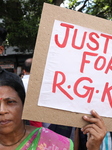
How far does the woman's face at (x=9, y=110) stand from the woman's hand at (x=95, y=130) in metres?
0.39

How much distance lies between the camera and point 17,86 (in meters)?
Result: 1.40

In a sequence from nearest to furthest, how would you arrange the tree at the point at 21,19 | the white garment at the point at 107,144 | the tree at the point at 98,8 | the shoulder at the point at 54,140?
the shoulder at the point at 54,140 < the white garment at the point at 107,144 < the tree at the point at 21,19 < the tree at the point at 98,8

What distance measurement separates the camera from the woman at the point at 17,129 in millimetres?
1268

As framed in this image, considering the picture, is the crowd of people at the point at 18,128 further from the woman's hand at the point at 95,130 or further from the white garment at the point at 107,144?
the white garment at the point at 107,144

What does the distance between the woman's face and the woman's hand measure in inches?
15.5

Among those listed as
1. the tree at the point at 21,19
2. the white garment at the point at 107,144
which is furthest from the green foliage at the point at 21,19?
the white garment at the point at 107,144

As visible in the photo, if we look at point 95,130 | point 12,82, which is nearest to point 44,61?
point 12,82

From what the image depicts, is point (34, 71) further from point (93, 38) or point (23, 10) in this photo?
point (23, 10)

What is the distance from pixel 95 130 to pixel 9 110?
1.60 ft

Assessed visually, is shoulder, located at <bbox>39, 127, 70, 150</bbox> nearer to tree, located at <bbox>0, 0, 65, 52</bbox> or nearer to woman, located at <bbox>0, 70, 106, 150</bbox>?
woman, located at <bbox>0, 70, 106, 150</bbox>

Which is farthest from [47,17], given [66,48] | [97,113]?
[97,113]

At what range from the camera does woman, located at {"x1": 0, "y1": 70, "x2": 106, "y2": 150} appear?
127 cm

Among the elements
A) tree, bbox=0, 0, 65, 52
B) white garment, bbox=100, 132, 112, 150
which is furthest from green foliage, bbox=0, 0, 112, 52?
white garment, bbox=100, 132, 112, 150

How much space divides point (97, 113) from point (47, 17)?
59cm
